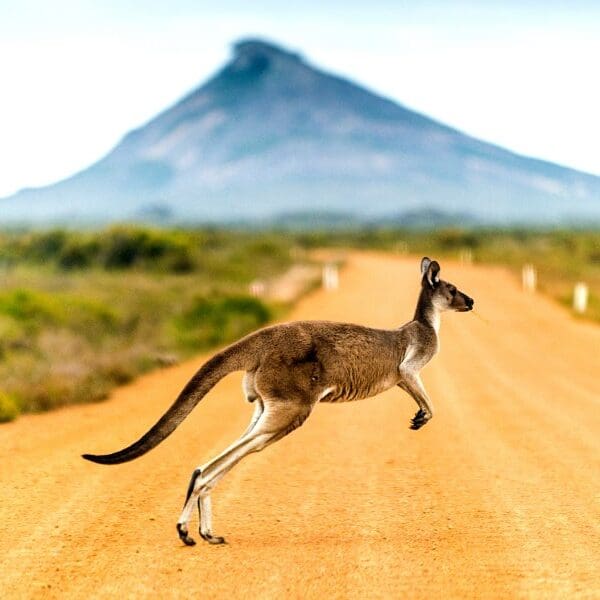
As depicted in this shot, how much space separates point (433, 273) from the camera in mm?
5395

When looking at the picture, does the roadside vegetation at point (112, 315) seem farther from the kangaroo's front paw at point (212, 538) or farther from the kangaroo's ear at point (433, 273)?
the kangaroo's ear at point (433, 273)

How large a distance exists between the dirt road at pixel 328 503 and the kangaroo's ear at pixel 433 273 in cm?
208

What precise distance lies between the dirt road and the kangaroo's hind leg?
0.75m

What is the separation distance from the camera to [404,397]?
1537cm

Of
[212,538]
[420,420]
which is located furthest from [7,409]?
[420,420]

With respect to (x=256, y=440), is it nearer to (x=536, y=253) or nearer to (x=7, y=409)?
(x=7, y=409)

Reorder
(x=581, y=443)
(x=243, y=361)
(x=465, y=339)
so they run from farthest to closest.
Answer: (x=465, y=339), (x=581, y=443), (x=243, y=361)

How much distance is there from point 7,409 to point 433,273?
30.0 ft

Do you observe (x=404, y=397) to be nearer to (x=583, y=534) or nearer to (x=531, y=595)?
(x=583, y=534)

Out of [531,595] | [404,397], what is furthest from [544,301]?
[531,595]

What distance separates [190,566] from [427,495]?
2835 millimetres

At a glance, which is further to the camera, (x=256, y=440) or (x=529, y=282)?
(x=529, y=282)

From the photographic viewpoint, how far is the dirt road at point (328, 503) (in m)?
6.60

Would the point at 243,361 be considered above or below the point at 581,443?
above
